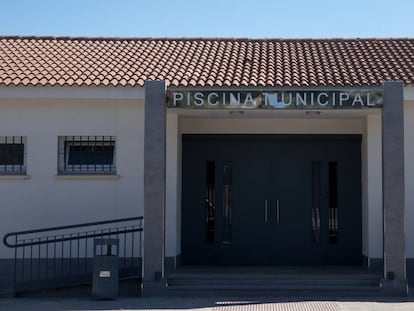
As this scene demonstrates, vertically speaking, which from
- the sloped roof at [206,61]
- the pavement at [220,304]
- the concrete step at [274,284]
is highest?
the sloped roof at [206,61]

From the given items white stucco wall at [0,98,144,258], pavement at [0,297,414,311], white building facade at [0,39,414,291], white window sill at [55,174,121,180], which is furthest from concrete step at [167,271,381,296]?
white window sill at [55,174,121,180]

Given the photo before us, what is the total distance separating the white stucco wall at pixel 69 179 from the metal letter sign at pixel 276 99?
190 centimetres

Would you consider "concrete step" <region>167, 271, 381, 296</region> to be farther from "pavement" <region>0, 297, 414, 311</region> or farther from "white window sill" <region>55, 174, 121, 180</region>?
"white window sill" <region>55, 174, 121, 180</region>

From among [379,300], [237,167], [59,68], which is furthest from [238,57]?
[379,300]

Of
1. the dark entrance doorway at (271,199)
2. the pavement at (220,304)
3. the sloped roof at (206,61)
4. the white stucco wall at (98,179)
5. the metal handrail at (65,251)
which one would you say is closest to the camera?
the pavement at (220,304)

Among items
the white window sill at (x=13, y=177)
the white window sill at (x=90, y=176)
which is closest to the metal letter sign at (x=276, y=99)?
the white window sill at (x=90, y=176)

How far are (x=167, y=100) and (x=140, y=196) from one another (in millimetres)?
2486

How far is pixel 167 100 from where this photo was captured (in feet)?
40.8

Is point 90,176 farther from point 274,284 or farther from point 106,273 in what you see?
point 274,284

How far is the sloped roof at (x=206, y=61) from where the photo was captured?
14.1 m

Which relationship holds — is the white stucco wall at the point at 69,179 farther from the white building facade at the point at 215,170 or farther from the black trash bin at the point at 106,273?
the black trash bin at the point at 106,273

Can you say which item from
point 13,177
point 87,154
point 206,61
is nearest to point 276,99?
point 206,61

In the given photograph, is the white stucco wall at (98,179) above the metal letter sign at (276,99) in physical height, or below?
below

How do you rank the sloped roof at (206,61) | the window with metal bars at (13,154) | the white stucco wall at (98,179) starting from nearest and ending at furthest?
the white stucco wall at (98,179)
the sloped roof at (206,61)
the window with metal bars at (13,154)
